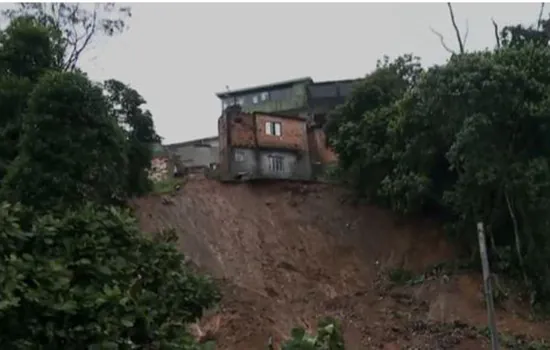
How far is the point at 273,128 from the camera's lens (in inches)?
1086

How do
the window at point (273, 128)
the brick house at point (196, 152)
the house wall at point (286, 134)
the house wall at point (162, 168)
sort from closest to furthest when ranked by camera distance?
the house wall at point (162, 168)
the house wall at point (286, 134)
the window at point (273, 128)
the brick house at point (196, 152)

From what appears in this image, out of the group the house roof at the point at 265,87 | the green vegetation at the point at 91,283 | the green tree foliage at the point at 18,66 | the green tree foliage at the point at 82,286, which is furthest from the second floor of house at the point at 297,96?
the green tree foliage at the point at 82,286

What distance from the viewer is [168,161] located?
2722 cm

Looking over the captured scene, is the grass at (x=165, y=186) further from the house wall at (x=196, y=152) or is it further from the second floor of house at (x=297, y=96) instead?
the second floor of house at (x=297, y=96)

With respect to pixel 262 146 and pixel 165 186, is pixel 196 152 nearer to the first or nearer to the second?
pixel 262 146

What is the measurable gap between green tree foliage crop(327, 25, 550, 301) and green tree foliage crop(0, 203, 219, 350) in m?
12.8

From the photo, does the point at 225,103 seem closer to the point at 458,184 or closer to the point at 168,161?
the point at 168,161

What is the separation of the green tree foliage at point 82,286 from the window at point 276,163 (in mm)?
21632

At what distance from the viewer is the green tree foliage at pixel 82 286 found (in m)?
4.12

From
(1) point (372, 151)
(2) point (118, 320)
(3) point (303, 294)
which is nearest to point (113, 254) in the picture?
(2) point (118, 320)

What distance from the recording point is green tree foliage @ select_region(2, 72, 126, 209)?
12.7 metres

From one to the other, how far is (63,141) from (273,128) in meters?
15.0

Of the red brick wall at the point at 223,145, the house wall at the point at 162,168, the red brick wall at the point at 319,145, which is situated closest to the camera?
the house wall at the point at 162,168

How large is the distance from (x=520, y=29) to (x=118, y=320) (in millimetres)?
21520
